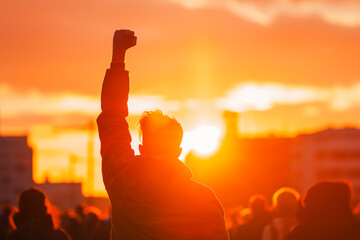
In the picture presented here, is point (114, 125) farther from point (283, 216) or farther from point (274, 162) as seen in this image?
point (274, 162)

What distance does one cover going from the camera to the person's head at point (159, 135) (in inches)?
185

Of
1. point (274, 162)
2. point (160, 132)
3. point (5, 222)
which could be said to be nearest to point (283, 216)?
point (5, 222)

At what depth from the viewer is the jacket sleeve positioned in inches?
181

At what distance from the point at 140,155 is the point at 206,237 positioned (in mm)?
545

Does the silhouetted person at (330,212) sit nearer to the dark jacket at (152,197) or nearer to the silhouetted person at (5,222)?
the dark jacket at (152,197)

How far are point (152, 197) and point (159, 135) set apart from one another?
362mm

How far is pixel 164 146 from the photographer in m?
4.71

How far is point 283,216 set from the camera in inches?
420

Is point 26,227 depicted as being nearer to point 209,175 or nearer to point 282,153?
point 209,175

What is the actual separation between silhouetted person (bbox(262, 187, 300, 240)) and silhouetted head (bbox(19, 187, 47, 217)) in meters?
2.80

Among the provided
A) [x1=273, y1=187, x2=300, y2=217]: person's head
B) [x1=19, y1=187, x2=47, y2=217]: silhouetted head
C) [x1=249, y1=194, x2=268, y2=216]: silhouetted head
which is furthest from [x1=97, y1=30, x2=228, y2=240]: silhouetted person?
[x1=249, y1=194, x2=268, y2=216]: silhouetted head

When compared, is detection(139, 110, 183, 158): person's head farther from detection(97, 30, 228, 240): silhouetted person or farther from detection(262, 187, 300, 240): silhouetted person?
detection(262, 187, 300, 240): silhouetted person

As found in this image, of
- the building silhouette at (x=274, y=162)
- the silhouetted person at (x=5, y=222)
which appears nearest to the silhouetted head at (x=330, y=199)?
the silhouetted person at (x=5, y=222)

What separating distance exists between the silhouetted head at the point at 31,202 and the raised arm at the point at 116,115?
14.6 ft
